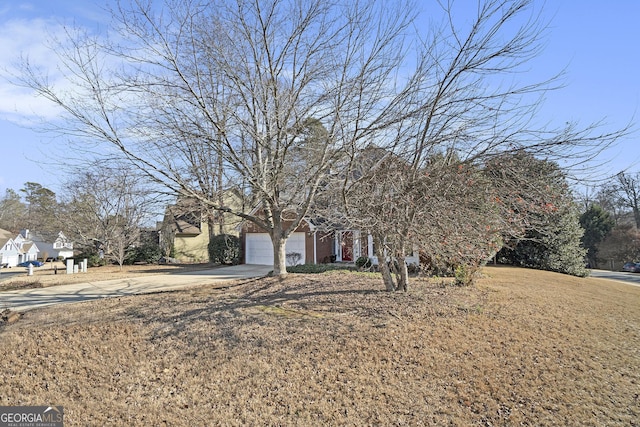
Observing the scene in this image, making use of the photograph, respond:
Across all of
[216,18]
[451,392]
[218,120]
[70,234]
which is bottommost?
[451,392]

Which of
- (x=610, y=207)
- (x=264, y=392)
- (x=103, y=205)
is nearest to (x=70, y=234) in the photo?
(x=103, y=205)

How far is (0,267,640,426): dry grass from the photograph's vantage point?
12.0ft

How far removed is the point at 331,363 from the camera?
4469 mm

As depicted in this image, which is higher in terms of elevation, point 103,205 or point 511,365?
point 103,205

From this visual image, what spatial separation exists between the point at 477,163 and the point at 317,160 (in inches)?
127

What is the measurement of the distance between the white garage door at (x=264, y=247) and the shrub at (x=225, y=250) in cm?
68

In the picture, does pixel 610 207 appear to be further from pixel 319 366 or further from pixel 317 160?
pixel 319 366

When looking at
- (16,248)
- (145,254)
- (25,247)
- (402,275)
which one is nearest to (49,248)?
(25,247)

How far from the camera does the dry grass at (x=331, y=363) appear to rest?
366cm

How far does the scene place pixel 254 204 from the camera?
422 inches

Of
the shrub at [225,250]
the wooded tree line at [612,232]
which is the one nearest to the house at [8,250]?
the shrub at [225,250]

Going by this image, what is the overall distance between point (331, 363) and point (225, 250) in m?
17.4

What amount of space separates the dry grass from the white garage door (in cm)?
1186

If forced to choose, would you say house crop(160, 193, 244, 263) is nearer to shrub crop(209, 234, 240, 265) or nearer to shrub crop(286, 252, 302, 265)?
shrub crop(209, 234, 240, 265)
